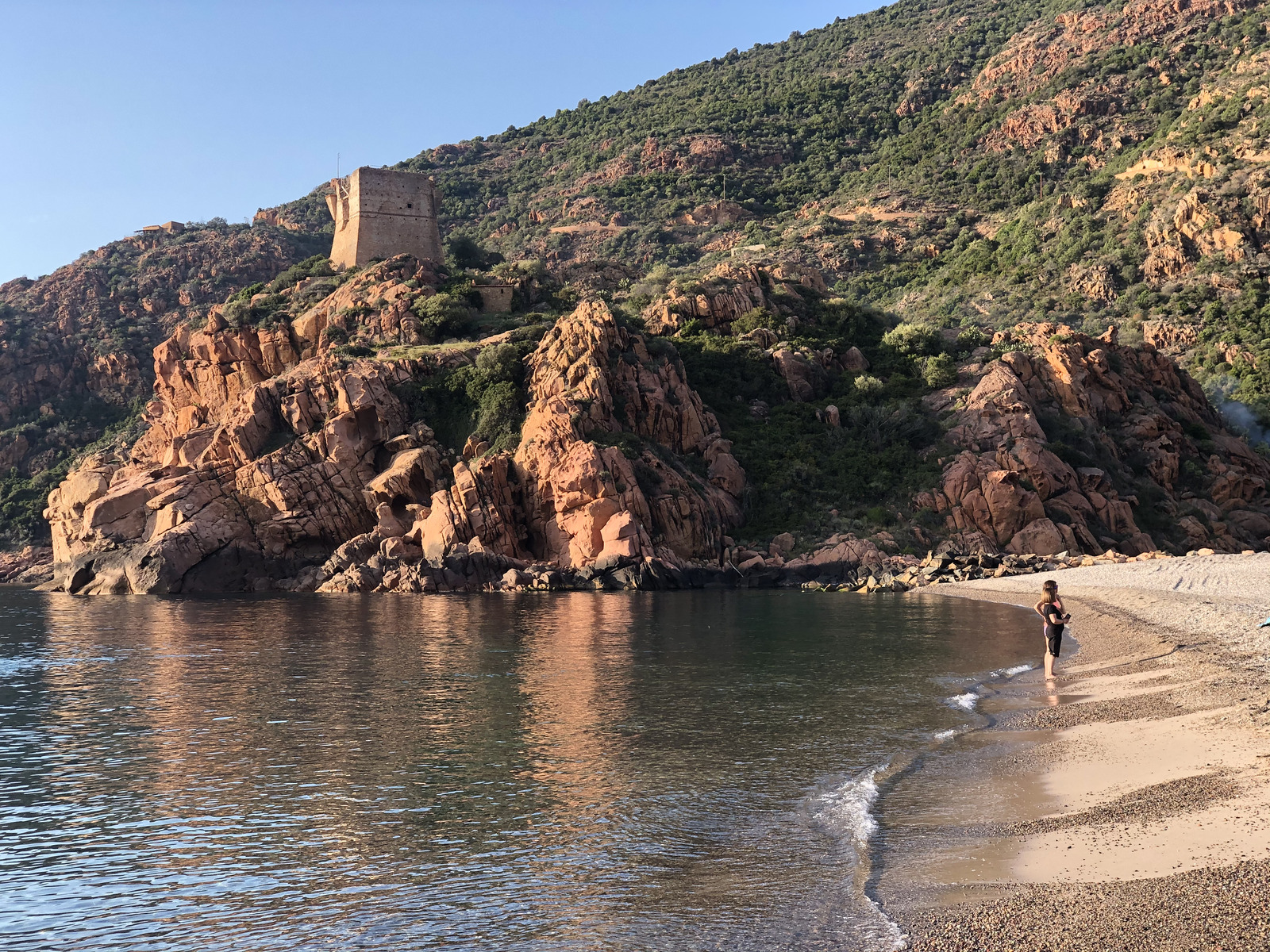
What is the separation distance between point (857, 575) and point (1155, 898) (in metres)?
38.5

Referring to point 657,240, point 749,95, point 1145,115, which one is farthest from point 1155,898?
point 749,95

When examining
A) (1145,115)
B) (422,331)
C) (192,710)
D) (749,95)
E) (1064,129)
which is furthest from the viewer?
(749,95)

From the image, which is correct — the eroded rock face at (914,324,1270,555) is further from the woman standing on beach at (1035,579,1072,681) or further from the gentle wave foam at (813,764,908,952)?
the gentle wave foam at (813,764,908,952)

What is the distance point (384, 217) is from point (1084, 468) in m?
48.5

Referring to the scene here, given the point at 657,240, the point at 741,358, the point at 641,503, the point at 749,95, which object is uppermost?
the point at 749,95

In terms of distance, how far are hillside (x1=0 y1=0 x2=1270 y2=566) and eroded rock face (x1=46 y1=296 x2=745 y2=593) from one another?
10.7 feet

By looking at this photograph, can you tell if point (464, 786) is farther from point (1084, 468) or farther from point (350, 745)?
point (1084, 468)

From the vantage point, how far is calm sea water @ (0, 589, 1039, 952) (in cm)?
823

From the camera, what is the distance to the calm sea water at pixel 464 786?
8.23 meters

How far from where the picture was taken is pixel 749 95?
150 m

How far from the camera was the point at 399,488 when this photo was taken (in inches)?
1959

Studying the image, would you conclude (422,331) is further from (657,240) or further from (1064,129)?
(1064,129)

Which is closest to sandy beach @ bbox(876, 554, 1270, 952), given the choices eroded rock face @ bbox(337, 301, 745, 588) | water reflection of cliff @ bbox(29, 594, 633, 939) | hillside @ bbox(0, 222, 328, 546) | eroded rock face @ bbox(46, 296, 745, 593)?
water reflection of cliff @ bbox(29, 594, 633, 939)

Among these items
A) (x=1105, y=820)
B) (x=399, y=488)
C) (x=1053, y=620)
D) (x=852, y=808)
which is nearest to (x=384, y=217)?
(x=399, y=488)
